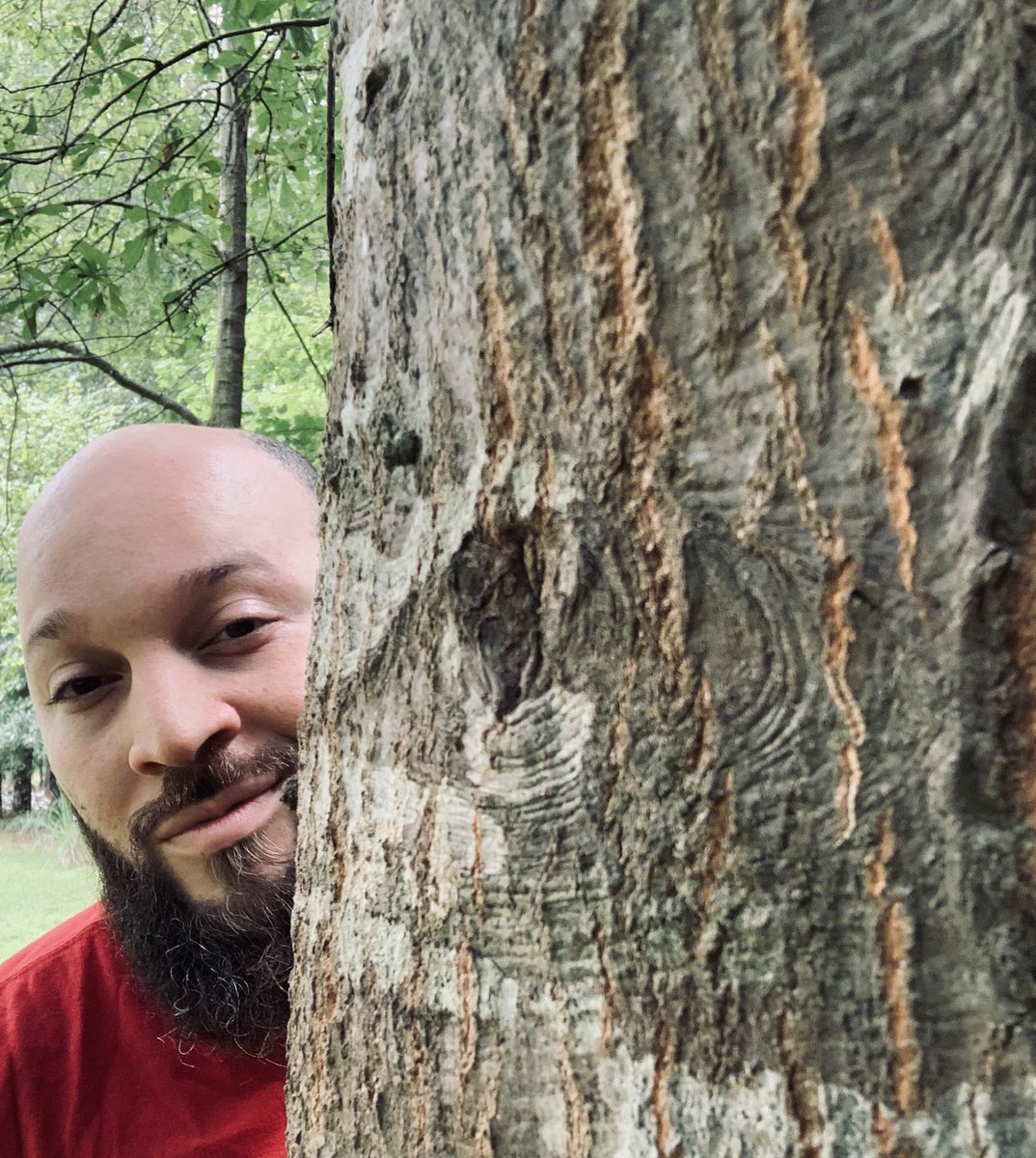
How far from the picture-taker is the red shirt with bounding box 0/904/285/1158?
6.93ft

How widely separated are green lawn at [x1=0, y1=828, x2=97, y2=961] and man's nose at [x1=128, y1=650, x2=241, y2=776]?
23.3ft

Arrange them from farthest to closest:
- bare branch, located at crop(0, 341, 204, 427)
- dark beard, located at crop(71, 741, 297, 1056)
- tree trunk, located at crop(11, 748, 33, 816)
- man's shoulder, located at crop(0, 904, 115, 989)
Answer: tree trunk, located at crop(11, 748, 33, 816) → bare branch, located at crop(0, 341, 204, 427) → man's shoulder, located at crop(0, 904, 115, 989) → dark beard, located at crop(71, 741, 297, 1056)

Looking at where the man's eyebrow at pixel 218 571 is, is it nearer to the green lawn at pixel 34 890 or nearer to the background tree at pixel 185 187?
the background tree at pixel 185 187

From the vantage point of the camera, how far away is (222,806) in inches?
75.0

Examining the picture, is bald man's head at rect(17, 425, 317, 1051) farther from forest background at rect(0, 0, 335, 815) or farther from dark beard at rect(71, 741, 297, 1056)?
forest background at rect(0, 0, 335, 815)

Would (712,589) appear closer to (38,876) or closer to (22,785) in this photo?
(38,876)

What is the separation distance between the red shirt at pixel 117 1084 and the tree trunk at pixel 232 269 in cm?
186

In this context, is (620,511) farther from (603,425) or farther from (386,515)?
(386,515)

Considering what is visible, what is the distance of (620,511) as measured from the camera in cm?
64

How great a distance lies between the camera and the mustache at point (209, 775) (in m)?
1.88

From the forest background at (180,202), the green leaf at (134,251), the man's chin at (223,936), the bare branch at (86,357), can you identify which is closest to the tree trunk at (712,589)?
the forest background at (180,202)

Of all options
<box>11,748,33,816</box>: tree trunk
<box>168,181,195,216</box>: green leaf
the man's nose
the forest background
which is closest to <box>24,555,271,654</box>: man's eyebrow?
the man's nose

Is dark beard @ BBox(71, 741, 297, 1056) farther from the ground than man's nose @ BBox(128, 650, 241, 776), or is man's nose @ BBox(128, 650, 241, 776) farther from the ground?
man's nose @ BBox(128, 650, 241, 776)

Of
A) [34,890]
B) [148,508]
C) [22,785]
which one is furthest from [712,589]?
[22,785]
